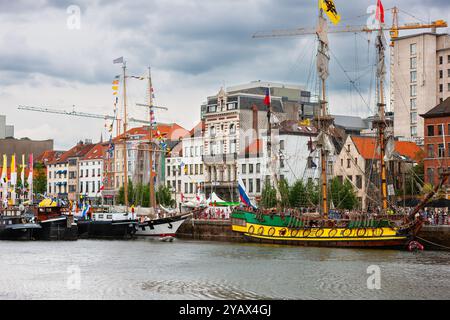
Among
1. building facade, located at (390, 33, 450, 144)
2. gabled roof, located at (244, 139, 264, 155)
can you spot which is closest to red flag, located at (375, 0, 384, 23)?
gabled roof, located at (244, 139, 264, 155)

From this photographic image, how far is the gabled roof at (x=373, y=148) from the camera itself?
102 metres

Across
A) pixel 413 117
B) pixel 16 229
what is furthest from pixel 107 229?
pixel 413 117

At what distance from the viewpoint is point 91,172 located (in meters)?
149

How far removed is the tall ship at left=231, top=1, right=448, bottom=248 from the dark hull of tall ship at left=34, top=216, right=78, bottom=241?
17.0 m

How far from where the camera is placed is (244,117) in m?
117

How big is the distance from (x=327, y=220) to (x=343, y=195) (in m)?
22.9

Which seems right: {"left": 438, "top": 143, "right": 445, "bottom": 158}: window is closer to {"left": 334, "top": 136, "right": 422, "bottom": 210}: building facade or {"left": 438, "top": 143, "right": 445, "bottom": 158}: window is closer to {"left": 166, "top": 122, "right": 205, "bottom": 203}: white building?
{"left": 334, "top": 136, "right": 422, "bottom": 210}: building facade

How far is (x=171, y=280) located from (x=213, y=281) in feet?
7.72

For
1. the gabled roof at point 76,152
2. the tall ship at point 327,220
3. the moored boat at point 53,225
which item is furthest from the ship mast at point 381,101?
the gabled roof at point 76,152

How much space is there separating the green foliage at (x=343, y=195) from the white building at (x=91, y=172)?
6137 centimetres

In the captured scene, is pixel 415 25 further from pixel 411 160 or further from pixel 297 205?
pixel 297 205

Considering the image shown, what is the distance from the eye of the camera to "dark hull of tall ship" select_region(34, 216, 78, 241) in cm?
8294
